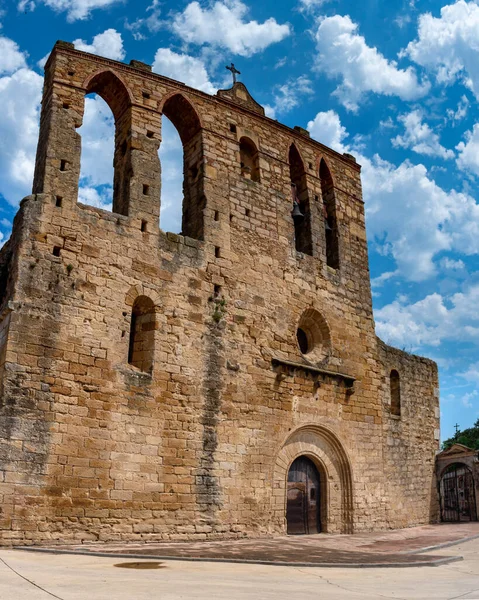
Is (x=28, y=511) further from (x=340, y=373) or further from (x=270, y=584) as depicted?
(x=340, y=373)

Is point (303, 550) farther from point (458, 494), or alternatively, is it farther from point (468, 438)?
point (468, 438)

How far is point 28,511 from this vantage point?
8375 mm

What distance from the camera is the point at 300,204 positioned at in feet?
47.8

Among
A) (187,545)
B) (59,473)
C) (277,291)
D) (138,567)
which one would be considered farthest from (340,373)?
(138,567)

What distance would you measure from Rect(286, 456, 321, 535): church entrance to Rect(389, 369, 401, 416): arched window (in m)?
3.71

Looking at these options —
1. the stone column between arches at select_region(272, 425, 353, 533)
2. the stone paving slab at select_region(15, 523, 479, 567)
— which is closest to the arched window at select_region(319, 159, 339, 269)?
the stone column between arches at select_region(272, 425, 353, 533)

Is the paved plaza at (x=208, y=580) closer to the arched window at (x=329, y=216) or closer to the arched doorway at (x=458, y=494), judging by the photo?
the arched window at (x=329, y=216)

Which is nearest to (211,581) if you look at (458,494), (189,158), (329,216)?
(189,158)

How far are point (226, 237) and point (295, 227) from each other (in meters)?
3.02

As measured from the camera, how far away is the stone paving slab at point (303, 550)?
770 centimetres

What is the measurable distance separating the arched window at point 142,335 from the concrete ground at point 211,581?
3540mm

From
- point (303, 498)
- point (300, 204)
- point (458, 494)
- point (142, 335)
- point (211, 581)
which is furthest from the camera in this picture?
point (458, 494)

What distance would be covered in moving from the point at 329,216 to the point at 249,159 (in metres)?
2.65

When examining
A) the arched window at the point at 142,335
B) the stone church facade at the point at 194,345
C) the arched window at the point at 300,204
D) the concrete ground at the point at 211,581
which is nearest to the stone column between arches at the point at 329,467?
the stone church facade at the point at 194,345
